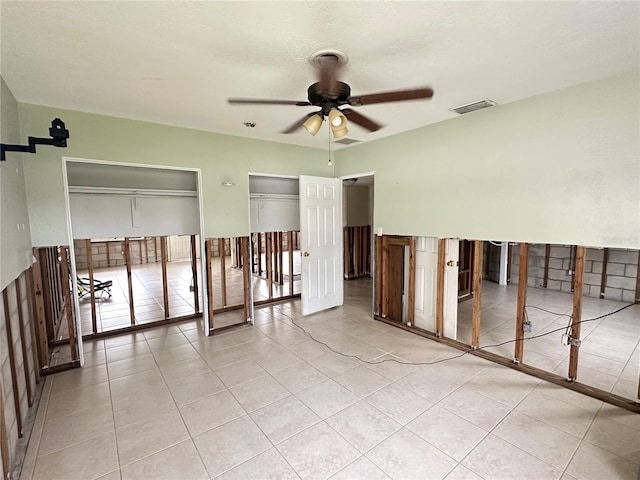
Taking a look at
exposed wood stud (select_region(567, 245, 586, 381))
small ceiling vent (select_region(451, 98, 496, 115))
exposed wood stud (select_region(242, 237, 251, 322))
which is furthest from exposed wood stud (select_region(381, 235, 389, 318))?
exposed wood stud (select_region(567, 245, 586, 381))

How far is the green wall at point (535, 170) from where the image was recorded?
2.37m

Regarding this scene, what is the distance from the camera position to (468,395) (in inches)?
104

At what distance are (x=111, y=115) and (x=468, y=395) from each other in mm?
4690

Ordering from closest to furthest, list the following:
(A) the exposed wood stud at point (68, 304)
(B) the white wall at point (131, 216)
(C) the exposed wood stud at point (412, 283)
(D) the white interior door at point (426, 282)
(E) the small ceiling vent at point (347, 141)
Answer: (A) the exposed wood stud at point (68, 304) → (B) the white wall at point (131, 216) → (D) the white interior door at point (426, 282) → (C) the exposed wood stud at point (412, 283) → (E) the small ceiling vent at point (347, 141)

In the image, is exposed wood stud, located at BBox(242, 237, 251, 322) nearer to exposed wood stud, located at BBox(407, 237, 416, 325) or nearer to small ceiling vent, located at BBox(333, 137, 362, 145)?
small ceiling vent, located at BBox(333, 137, 362, 145)

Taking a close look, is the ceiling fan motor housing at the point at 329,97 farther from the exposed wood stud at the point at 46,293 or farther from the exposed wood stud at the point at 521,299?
the exposed wood stud at the point at 46,293

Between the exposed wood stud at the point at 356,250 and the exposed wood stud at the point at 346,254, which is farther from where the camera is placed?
the exposed wood stud at the point at 356,250

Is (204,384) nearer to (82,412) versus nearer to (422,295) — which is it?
(82,412)

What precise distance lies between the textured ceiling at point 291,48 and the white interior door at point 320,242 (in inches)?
78.8

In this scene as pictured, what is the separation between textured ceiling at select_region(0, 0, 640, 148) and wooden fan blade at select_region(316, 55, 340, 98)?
8 cm

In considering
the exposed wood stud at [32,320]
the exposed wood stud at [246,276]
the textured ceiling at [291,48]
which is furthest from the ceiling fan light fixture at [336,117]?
the exposed wood stud at [32,320]

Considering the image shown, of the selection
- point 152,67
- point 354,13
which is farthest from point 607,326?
point 152,67

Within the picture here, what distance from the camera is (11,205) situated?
7.58ft

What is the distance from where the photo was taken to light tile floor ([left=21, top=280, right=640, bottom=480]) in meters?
1.89
